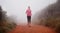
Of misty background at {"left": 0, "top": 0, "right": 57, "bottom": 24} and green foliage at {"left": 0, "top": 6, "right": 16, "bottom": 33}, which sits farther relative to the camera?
misty background at {"left": 0, "top": 0, "right": 57, "bottom": 24}

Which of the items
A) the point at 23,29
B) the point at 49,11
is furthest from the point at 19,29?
the point at 49,11

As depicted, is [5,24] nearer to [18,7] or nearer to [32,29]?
[18,7]

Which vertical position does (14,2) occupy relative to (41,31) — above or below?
above

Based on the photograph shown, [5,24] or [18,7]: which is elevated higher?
[18,7]

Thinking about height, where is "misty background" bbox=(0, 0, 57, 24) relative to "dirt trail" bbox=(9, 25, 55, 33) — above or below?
above

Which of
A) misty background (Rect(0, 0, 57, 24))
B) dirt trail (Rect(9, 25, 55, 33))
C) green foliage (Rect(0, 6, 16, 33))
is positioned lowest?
dirt trail (Rect(9, 25, 55, 33))

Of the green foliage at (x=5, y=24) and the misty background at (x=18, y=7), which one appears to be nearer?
the green foliage at (x=5, y=24)

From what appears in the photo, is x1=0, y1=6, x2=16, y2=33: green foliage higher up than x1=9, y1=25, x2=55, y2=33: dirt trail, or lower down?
higher up

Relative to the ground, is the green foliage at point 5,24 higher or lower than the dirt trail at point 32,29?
higher

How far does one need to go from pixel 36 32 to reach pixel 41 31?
0.12m

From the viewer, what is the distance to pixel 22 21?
10.3m

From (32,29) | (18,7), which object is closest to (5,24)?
(18,7)

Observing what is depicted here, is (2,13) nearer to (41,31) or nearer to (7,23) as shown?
(7,23)

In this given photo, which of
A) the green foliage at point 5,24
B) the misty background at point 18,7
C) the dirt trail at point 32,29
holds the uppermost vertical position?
the misty background at point 18,7
